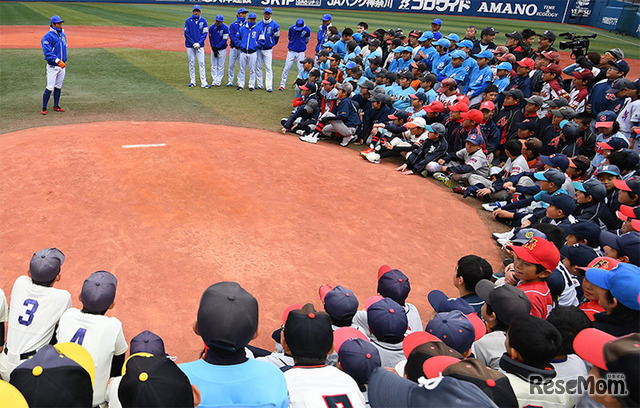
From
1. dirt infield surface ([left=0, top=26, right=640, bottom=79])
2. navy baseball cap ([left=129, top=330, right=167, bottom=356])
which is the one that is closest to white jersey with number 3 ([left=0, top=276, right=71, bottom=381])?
navy baseball cap ([left=129, top=330, right=167, bottom=356])

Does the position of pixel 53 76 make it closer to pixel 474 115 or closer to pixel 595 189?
pixel 474 115

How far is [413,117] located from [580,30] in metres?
26.2

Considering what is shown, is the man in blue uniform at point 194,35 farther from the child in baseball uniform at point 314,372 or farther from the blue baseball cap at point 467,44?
the child in baseball uniform at point 314,372

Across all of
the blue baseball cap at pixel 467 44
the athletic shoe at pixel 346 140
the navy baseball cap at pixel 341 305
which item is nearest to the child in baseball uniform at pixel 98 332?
the navy baseball cap at pixel 341 305

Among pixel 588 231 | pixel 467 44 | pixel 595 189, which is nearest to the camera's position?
pixel 588 231

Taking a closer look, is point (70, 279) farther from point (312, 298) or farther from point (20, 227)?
point (312, 298)

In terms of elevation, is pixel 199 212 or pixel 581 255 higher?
pixel 581 255

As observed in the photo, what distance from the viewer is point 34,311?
3289 millimetres

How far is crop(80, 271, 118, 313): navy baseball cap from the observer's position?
320 cm

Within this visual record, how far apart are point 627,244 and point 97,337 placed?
4516 millimetres

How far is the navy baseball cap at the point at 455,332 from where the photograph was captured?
3.09 metres

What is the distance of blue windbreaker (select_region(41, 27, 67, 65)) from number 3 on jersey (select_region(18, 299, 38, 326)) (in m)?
8.50

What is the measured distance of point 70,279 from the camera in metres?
4.75

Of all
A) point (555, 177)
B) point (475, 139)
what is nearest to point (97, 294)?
point (555, 177)
